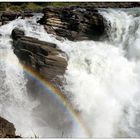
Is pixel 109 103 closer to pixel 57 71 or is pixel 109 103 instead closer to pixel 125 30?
pixel 57 71

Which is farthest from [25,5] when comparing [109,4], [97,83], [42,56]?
[97,83]

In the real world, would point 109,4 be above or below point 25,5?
above

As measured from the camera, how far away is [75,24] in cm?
2403

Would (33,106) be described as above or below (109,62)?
below

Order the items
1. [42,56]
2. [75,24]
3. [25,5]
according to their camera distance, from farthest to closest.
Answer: [25,5], [75,24], [42,56]

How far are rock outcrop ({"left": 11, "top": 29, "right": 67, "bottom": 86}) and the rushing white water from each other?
2.01ft

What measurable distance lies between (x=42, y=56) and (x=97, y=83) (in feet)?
11.6

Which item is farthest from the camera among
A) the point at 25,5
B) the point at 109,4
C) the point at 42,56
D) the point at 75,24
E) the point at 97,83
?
the point at 25,5

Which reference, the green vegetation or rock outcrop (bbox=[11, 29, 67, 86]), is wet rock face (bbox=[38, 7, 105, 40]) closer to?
rock outcrop (bbox=[11, 29, 67, 86])

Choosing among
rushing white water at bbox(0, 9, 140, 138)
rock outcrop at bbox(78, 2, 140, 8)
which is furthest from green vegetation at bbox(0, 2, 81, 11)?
rushing white water at bbox(0, 9, 140, 138)

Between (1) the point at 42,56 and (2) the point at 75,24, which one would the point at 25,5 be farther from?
(1) the point at 42,56

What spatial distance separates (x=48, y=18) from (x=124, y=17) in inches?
210

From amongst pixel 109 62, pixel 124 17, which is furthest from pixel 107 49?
pixel 124 17

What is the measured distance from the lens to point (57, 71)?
64.2 feet
